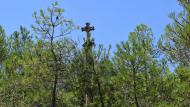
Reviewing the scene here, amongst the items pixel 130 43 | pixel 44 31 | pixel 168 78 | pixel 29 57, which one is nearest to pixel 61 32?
pixel 44 31

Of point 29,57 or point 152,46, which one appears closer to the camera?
point 29,57

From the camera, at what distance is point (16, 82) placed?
20.2 meters

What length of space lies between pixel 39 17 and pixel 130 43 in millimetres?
5044

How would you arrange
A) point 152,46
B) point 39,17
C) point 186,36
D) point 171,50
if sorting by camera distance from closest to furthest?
point 186,36 → point 171,50 → point 39,17 → point 152,46

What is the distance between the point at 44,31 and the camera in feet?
65.3

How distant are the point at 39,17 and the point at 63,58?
2.17 m

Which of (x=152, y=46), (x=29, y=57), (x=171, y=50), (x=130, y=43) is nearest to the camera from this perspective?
(x=171, y=50)

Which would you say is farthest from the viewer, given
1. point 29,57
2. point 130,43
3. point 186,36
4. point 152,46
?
point 152,46

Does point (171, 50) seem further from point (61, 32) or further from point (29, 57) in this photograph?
point (29, 57)

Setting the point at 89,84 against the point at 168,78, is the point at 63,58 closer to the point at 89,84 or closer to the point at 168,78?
the point at 89,84

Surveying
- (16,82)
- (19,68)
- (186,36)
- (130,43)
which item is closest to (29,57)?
(16,82)

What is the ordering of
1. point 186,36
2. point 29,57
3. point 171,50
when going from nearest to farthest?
point 186,36
point 171,50
point 29,57

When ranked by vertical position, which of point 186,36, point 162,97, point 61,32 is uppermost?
point 61,32

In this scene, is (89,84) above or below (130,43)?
below
